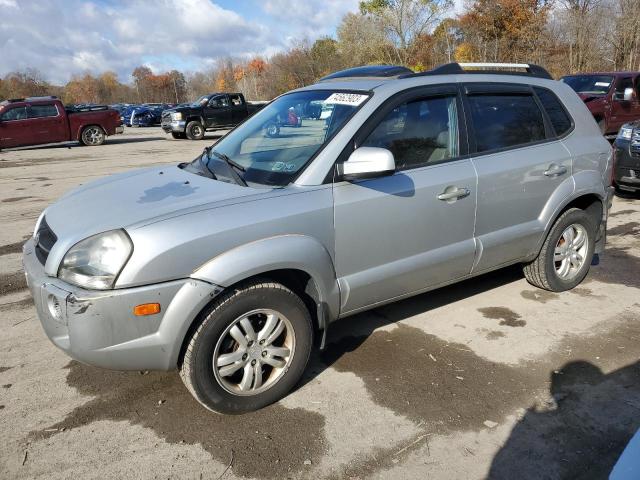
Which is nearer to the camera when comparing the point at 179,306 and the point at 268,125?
the point at 179,306

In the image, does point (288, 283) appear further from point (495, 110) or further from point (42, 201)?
point (42, 201)

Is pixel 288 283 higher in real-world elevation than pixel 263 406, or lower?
higher

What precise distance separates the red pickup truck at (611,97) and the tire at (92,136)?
53.5ft

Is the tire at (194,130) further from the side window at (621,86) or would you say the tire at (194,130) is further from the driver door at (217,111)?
the side window at (621,86)

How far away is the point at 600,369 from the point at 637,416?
0.53m

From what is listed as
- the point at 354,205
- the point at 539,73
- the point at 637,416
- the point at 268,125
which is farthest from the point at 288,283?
the point at 539,73

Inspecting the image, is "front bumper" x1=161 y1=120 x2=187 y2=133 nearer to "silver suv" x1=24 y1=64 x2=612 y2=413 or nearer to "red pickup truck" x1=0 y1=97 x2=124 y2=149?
"red pickup truck" x1=0 y1=97 x2=124 y2=149

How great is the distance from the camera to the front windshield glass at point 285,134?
3209 millimetres

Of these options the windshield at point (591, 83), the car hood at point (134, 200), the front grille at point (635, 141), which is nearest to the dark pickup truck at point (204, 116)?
the windshield at point (591, 83)

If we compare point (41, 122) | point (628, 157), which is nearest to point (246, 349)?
point (628, 157)

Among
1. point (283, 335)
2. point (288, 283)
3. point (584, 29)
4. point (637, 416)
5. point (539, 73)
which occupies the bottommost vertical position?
point (637, 416)

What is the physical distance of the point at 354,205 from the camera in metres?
3.12

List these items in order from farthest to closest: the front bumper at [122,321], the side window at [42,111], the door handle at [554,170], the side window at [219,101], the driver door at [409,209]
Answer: the side window at [219,101] → the side window at [42,111] → the door handle at [554,170] → the driver door at [409,209] → the front bumper at [122,321]

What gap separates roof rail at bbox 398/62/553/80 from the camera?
3.81 meters
